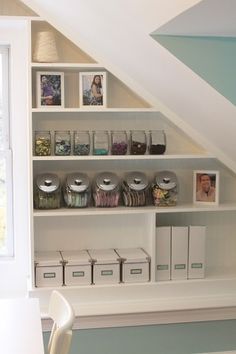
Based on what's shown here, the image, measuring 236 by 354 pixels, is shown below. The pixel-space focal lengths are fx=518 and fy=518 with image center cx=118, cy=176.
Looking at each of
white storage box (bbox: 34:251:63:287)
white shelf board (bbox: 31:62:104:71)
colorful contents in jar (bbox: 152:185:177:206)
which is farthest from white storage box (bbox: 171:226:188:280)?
white shelf board (bbox: 31:62:104:71)

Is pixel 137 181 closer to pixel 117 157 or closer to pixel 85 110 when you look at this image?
pixel 117 157

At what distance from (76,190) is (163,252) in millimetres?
606

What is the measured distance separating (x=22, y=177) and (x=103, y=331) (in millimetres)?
977

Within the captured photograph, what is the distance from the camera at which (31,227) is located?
9.07 feet

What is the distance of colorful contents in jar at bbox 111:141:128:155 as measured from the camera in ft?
9.29

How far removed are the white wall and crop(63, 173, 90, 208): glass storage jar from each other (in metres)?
0.27

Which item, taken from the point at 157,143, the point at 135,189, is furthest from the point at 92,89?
the point at 135,189

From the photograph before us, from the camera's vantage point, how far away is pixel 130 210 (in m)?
2.81

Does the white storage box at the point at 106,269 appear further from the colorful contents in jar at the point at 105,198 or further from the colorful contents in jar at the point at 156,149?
the colorful contents in jar at the point at 156,149

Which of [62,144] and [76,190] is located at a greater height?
[62,144]

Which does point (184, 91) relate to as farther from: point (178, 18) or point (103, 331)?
point (103, 331)

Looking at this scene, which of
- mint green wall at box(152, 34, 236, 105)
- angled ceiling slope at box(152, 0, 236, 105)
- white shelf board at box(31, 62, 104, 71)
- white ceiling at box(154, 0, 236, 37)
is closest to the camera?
white ceiling at box(154, 0, 236, 37)

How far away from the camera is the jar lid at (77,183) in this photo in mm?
2789

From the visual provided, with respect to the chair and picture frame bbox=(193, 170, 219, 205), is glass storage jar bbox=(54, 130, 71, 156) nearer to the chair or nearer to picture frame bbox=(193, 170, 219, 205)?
picture frame bbox=(193, 170, 219, 205)
